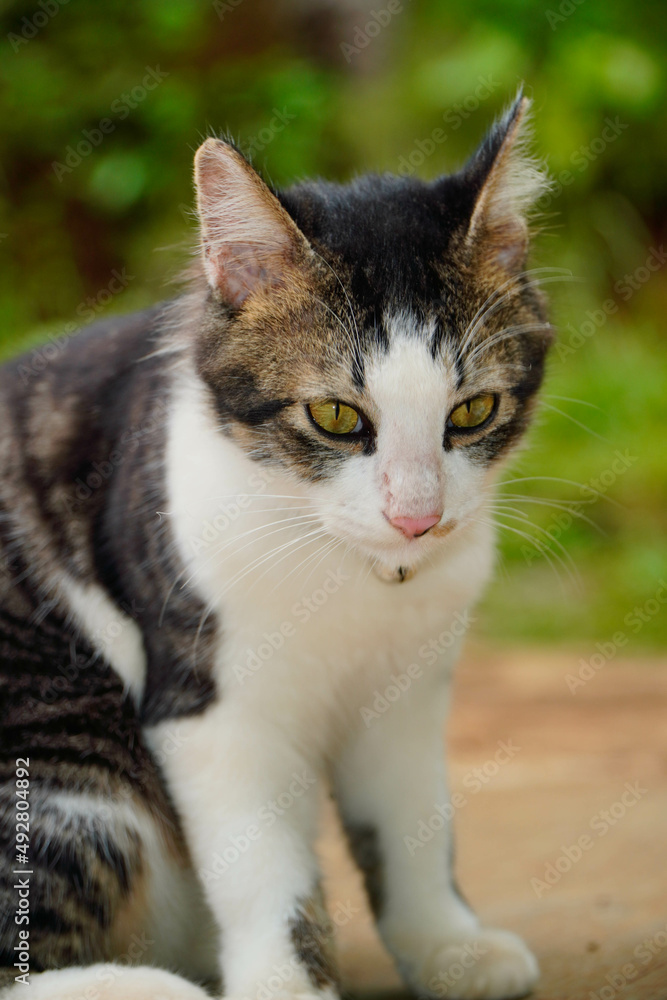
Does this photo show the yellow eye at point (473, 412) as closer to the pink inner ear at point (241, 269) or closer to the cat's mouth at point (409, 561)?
the cat's mouth at point (409, 561)

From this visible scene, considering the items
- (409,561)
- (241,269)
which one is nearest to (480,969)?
(409,561)

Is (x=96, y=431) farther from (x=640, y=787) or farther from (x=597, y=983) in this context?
(x=640, y=787)

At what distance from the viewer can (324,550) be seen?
7.27 ft

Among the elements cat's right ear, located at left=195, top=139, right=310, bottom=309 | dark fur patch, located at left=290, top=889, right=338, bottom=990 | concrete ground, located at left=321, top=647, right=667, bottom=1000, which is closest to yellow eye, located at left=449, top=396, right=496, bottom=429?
cat's right ear, located at left=195, top=139, right=310, bottom=309

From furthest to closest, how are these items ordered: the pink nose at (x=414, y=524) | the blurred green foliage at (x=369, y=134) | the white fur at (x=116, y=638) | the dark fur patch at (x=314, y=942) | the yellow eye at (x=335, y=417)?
the blurred green foliage at (x=369, y=134), the white fur at (x=116, y=638), the dark fur patch at (x=314, y=942), the yellow eye at (x=335, y=417), the pink nose at (x=414, y=524)

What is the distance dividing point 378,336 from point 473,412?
256mm

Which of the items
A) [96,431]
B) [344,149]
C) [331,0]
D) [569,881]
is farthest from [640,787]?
[331,0]

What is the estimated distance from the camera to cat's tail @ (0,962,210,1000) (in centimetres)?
206

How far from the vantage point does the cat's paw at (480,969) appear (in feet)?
Result: 7.89

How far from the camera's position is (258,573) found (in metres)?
2.22

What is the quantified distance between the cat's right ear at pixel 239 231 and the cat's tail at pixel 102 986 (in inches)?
50.6

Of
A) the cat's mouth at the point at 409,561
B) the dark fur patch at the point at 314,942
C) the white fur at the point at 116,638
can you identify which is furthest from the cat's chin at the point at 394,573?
the dark fur patch at the point at 314,942

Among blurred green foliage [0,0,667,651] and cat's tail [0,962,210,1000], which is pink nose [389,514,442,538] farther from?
blurred green foliage [0,0,667,651]

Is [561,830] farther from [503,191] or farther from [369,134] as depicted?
→ [369,134]
